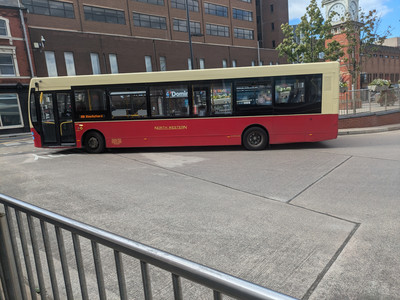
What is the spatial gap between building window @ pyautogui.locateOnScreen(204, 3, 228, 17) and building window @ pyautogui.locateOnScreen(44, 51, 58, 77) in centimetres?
2575

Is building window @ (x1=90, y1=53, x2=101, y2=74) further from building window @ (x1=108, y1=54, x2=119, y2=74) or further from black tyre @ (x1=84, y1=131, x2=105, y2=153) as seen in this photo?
black tyre @ (x1=84, y1=131, x2=105, y2=153)

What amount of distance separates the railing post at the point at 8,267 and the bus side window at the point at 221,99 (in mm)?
9367

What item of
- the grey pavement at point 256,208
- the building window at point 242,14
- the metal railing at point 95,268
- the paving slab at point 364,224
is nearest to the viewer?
the metal railing at point 95,268

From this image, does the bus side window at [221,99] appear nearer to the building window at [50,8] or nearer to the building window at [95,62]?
the building window at [95,62]

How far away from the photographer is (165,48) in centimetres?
4078

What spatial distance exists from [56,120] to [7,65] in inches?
789

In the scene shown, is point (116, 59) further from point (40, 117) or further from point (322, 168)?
point (322, 168)

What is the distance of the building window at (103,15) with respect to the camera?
35.0m

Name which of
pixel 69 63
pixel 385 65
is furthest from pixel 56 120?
pixel 385 65

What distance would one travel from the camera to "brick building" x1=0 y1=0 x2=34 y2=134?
26422 millimetres

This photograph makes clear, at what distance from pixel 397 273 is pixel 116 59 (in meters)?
37.6

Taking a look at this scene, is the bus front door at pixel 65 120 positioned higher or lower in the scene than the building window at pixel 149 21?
lower

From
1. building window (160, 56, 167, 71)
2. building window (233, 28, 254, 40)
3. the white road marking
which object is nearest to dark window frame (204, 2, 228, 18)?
building window (233, 28, 254, 40)

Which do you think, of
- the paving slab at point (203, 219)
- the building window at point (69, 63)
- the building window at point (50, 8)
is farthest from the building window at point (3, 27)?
the paving slab at point (203, 219)
